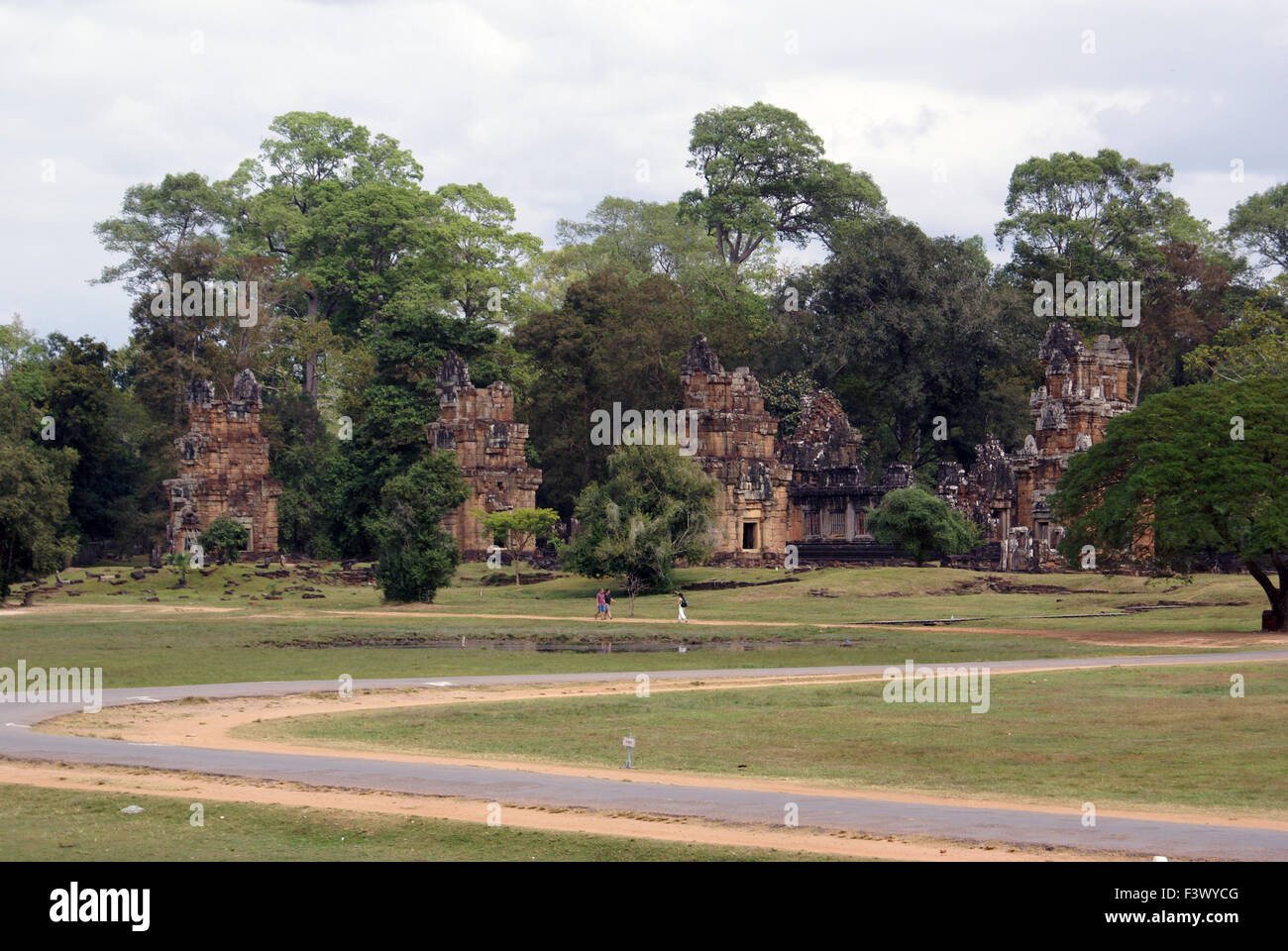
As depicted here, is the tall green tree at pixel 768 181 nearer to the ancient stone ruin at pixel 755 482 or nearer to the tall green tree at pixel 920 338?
the tall green tree at pixel 920 338

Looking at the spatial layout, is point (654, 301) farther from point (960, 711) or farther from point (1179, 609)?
point (960, 711)

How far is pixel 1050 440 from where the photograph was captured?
6166 cm

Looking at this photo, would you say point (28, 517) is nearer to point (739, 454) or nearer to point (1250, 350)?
point (739, 454)

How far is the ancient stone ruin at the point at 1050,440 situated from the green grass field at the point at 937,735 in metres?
33.3

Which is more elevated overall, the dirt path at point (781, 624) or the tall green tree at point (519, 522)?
the tall green tree at point (519, 522)

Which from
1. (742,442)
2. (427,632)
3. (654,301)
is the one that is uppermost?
(654,301)

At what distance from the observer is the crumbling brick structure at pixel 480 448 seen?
74062 millimetres

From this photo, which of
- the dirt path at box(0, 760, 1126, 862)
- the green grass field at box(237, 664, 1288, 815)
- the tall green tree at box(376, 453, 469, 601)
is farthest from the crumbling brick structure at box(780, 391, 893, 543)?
the dirt path at box(0, 760, 1126, 862)

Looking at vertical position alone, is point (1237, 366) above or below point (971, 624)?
above

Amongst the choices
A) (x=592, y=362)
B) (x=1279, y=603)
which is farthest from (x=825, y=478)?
(x=1279, y=603)

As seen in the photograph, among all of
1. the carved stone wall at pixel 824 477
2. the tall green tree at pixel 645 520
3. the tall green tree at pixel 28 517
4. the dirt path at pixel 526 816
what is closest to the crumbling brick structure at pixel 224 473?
the tall green tree at pixel 28 517

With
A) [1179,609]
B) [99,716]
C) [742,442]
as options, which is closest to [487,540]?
[742,442]

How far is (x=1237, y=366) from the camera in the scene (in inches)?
2482
